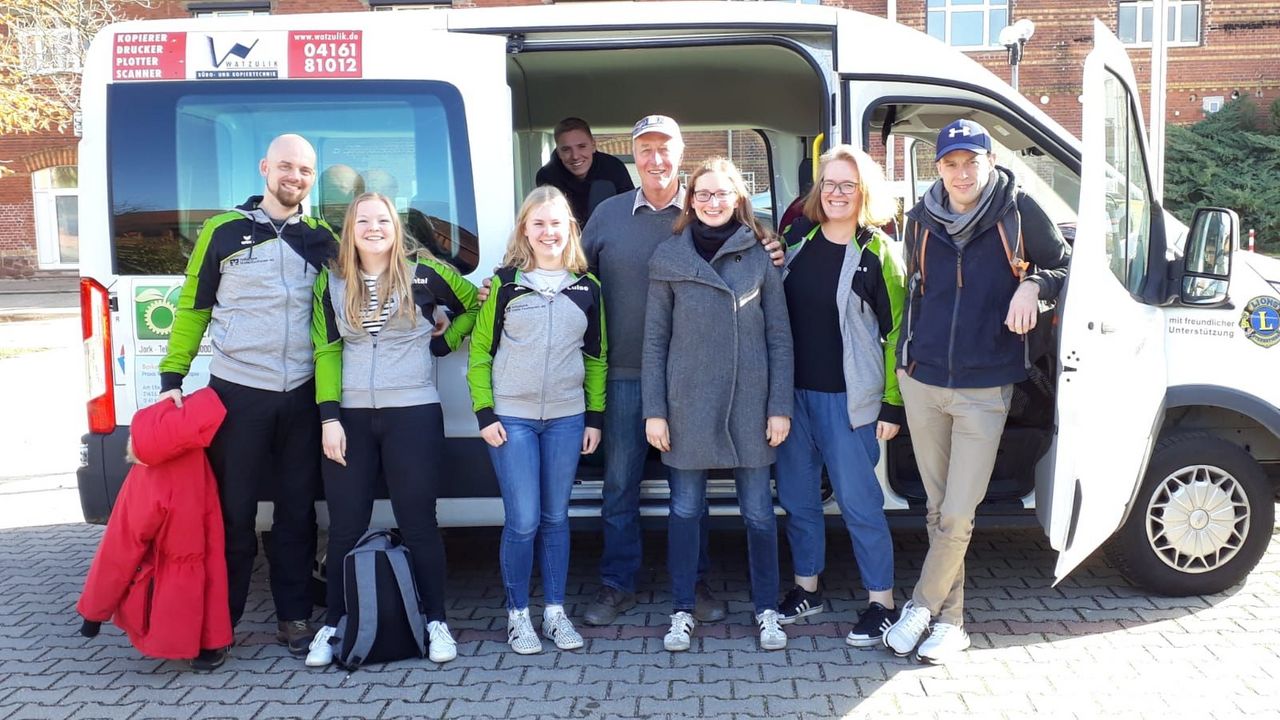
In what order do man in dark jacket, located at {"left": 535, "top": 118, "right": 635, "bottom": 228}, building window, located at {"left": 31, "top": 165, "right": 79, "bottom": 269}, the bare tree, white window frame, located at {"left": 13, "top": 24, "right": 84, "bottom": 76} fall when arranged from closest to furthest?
man in dark jacket, located at {"left": 535, "top": 118, "right": 635, "bottom": 228}
the bare tree
white window frame, located at {"left": 13, "top": 24, "right": 84, "bottom": 76}
building window, located at {"left": 31, "top": 165, "right": 79, "bottom": 269}

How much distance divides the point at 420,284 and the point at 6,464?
5.20 meters

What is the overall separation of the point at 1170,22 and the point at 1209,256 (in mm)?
20742

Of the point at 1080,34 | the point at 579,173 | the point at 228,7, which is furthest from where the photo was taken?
the point at 228,7

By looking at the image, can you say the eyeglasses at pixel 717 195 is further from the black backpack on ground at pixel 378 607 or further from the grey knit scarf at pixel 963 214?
the black backpack on ground at pixel 378 607

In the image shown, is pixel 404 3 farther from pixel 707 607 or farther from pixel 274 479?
pixel 707 607

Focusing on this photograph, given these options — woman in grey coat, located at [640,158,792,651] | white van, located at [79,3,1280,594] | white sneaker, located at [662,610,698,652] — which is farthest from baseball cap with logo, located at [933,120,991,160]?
white sneaker, located at [662,610,698,652]

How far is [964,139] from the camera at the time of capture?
343 cm

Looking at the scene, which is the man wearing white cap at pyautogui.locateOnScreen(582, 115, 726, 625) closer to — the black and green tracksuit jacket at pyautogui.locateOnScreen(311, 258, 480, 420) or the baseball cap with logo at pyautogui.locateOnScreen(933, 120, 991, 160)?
the black and green tracksuit jacket at pyautogui.locateOnScreen(311, 258, 480, 420)

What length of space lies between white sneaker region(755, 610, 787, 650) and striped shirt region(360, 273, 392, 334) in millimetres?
1734

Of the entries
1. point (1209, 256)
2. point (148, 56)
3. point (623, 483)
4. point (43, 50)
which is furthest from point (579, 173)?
point (43, 50)

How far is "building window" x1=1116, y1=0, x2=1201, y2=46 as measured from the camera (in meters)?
21.1

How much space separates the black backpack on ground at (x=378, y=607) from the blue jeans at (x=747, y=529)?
955 mm

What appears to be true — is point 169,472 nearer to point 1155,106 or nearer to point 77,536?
point 77,536

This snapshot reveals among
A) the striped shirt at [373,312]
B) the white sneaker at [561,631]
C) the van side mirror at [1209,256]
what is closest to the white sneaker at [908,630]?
the white sneaker at [561,631]
